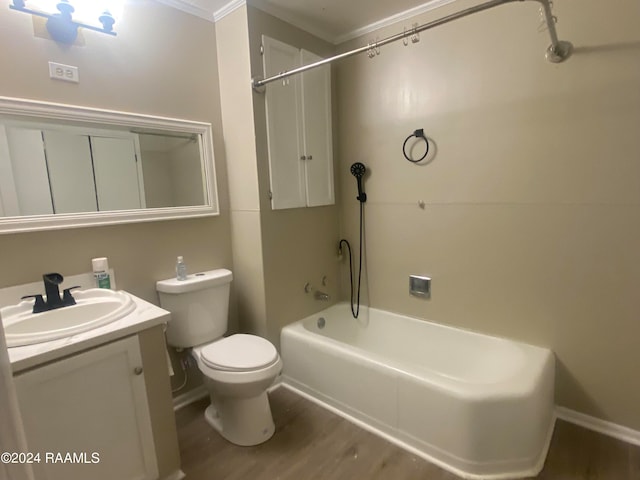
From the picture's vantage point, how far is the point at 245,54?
2.03m

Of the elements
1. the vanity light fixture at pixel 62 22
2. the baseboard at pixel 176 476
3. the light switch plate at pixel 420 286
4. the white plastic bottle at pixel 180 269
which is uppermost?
the vanity light fixture at pixel 62 22

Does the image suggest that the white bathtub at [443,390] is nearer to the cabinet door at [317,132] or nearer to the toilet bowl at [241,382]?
the toilet bowl at [241,382]

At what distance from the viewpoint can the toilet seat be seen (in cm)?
171

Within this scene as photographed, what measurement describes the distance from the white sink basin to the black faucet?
24 millimetres

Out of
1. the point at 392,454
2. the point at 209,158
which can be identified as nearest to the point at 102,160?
the point at 209,158

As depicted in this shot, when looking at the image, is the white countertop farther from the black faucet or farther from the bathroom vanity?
the black faucet

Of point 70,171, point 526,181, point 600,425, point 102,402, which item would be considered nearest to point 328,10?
point 526,181

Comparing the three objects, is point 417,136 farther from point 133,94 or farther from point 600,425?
point 600,425

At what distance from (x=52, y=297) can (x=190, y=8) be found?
67.5 inches

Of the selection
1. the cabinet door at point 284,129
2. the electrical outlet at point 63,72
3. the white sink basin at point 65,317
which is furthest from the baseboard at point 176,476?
the electrical outlet at point 63,72

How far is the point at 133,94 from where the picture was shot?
6.02 feet

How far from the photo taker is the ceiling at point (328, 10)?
2.01 metres

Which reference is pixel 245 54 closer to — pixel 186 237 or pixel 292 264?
pixel 186 237

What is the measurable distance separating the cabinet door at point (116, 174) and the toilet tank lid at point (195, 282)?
452 mm
